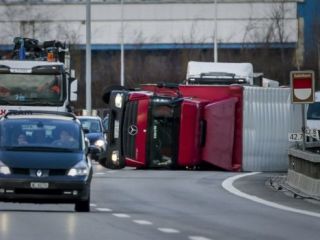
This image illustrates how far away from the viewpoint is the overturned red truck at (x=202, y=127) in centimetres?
3794

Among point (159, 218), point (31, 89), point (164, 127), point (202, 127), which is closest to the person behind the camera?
point (159, 218)

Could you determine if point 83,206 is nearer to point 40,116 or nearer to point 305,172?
point 40,116

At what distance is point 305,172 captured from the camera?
2781cm

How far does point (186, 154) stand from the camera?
3794 centimetres

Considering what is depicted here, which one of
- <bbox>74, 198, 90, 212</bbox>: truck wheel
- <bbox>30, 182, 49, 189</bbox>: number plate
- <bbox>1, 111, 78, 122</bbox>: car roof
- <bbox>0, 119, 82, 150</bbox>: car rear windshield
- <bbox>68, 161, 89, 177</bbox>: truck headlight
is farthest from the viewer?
<bbox>1, 111, 78, 122</bbox>: car roof

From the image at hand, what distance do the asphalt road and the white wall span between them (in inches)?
2217

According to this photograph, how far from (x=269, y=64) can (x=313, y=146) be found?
4504cm

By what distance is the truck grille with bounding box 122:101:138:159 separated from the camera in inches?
1499

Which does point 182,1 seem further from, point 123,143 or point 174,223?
point 174,223

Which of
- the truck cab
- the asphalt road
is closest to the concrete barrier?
the asphalt road

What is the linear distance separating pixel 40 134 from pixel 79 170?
1.31m

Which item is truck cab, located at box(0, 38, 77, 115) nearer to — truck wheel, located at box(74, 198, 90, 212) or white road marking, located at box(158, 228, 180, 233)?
truck wheel, located at box(74, 198, 90, 212)

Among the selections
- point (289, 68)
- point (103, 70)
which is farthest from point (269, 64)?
point (103, 70)

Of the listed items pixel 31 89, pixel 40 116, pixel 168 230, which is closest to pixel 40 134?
pixel 40 116
